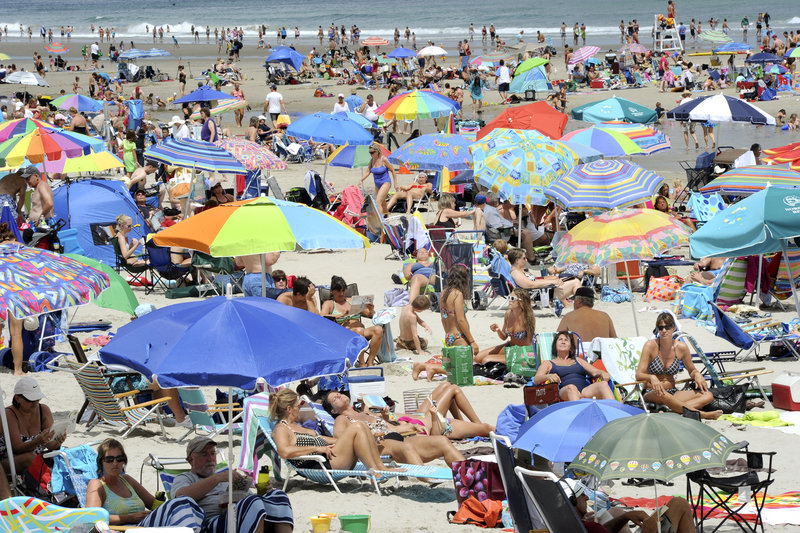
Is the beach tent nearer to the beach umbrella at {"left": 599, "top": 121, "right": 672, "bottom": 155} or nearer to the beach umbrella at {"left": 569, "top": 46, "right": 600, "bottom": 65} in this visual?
the beach umbrella at {"left": 599, "top": 121, "right": 672, "bottom": 155}

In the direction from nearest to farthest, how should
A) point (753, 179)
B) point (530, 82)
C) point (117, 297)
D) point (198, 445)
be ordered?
point (198, 445)
point (117, 297)
point (753, 179)
point (530, 82)

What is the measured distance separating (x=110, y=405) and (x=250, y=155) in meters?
7.18

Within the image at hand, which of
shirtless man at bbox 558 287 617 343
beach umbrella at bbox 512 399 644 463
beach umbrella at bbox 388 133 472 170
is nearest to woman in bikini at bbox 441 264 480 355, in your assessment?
shirtless man at bbox 558 287 617 343

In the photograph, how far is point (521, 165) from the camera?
12500 millimetres

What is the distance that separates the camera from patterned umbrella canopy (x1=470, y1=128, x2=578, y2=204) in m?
12.4

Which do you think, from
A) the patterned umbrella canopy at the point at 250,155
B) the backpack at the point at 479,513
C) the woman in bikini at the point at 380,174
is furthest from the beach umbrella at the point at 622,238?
the woman in bikini at the point at 380,174

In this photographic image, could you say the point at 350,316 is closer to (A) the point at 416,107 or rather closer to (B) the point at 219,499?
(B) the point at 219,499

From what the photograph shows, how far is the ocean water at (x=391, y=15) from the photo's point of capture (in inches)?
2427

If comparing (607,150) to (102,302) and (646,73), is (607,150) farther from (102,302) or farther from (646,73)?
(646,73)

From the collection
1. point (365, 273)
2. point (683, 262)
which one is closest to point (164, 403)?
point (365, 273)

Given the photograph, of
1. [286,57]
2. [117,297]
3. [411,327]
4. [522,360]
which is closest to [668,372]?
[522,360]

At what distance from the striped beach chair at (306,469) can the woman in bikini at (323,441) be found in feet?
0.16

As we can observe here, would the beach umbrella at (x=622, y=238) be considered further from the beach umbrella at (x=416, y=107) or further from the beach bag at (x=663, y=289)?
the beach umbrella at (x=416, y=107)

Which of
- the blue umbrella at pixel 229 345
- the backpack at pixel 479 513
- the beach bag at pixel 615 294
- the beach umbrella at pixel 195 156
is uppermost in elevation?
the blue umbrella at pixel 229 345
